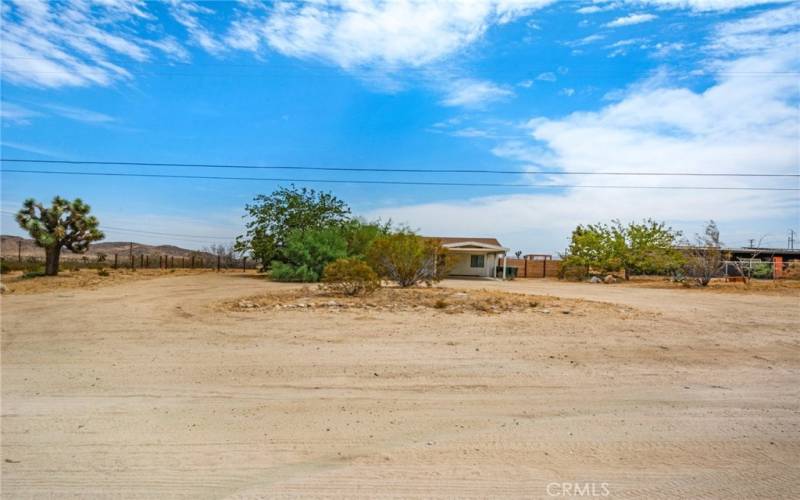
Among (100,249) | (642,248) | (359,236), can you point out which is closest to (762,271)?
(642,248)

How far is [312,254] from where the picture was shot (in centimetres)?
3069

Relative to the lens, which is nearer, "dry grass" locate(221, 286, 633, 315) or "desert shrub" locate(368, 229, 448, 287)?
"dry grass" locate(221, 286, 633, 315)

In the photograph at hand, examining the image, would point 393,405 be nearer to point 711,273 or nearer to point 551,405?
point 551,405

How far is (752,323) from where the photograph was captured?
1327cm

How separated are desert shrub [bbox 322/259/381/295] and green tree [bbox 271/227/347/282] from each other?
40.5ft

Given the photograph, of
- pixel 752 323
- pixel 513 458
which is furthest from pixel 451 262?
pixel 513 458

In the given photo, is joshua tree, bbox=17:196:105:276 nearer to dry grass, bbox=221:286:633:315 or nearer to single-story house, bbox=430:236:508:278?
dry grass, bbox=221:286:633:315

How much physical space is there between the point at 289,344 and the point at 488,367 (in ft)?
12.1

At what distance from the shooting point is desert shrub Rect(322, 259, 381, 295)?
17422mm

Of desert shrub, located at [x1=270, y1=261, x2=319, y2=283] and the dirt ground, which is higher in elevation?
desert shrub, located at [x1=270, y1=261, x2=319, y2=283]
